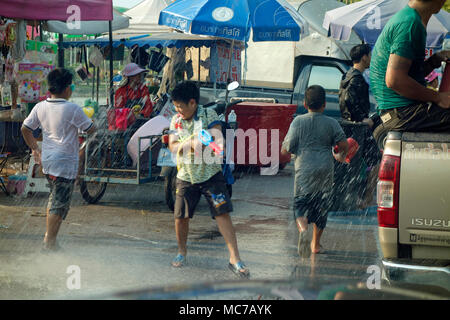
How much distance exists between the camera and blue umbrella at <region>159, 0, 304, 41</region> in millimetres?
10547

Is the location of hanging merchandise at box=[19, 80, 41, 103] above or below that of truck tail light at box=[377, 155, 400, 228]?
above

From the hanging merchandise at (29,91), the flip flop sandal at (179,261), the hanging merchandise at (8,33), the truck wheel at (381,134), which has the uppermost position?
the hanging merchandise at (8,33)

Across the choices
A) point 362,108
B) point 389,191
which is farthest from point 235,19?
point 389,191

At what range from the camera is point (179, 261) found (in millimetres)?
6266

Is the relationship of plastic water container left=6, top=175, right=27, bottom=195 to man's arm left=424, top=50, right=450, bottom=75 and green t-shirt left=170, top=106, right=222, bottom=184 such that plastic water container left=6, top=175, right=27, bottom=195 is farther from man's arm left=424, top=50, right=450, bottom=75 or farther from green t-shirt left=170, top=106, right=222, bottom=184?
man's arm left=424, top=50, right=450, bottom=75

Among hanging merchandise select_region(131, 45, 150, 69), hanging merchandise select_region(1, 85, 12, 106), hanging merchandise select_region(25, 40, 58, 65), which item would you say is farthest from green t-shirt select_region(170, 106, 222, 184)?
hanging merchandise select_region(131, 45, 150, 69)

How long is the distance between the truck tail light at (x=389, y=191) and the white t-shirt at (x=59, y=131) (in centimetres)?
335

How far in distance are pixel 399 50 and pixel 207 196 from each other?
7.03ft

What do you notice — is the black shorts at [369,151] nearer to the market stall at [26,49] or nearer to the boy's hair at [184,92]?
the boy's hair at [184,92]

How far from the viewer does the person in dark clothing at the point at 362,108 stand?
893cm

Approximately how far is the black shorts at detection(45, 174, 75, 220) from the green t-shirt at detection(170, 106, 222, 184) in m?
1.32

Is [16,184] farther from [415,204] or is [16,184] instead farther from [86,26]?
[415,204]

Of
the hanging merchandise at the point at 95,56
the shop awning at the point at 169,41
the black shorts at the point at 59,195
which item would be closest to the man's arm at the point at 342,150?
the black shorts at the point at 59,195
